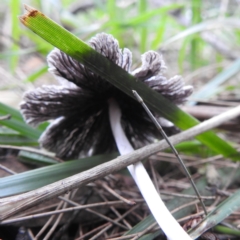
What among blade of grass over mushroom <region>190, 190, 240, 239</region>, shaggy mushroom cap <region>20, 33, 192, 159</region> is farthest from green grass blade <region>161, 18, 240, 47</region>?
blade of grass over mushroom <region>190, 190, 240, 239</region>

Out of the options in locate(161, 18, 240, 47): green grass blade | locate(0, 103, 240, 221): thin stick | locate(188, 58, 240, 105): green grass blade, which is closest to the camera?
locate(0, 103, 240, 221): thin stick

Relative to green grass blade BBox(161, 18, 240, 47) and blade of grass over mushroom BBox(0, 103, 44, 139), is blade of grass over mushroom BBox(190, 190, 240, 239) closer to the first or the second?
blade of grass over mushroom BBox(0, 103, 44, 139)

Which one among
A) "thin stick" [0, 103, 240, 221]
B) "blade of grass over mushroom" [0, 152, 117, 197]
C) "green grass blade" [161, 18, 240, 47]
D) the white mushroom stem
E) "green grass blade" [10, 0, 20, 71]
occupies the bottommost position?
the white mushroom stem

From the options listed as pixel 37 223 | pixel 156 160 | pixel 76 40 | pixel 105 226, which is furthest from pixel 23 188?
pixel 156 160

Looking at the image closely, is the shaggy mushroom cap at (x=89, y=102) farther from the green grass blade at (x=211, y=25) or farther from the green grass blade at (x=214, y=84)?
the green grass blade at (x=211, y=25)

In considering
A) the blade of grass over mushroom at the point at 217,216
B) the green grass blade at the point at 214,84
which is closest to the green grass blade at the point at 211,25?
the green grass blade at the point at 214,84

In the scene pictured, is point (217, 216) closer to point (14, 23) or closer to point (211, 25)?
point (211, 25)
